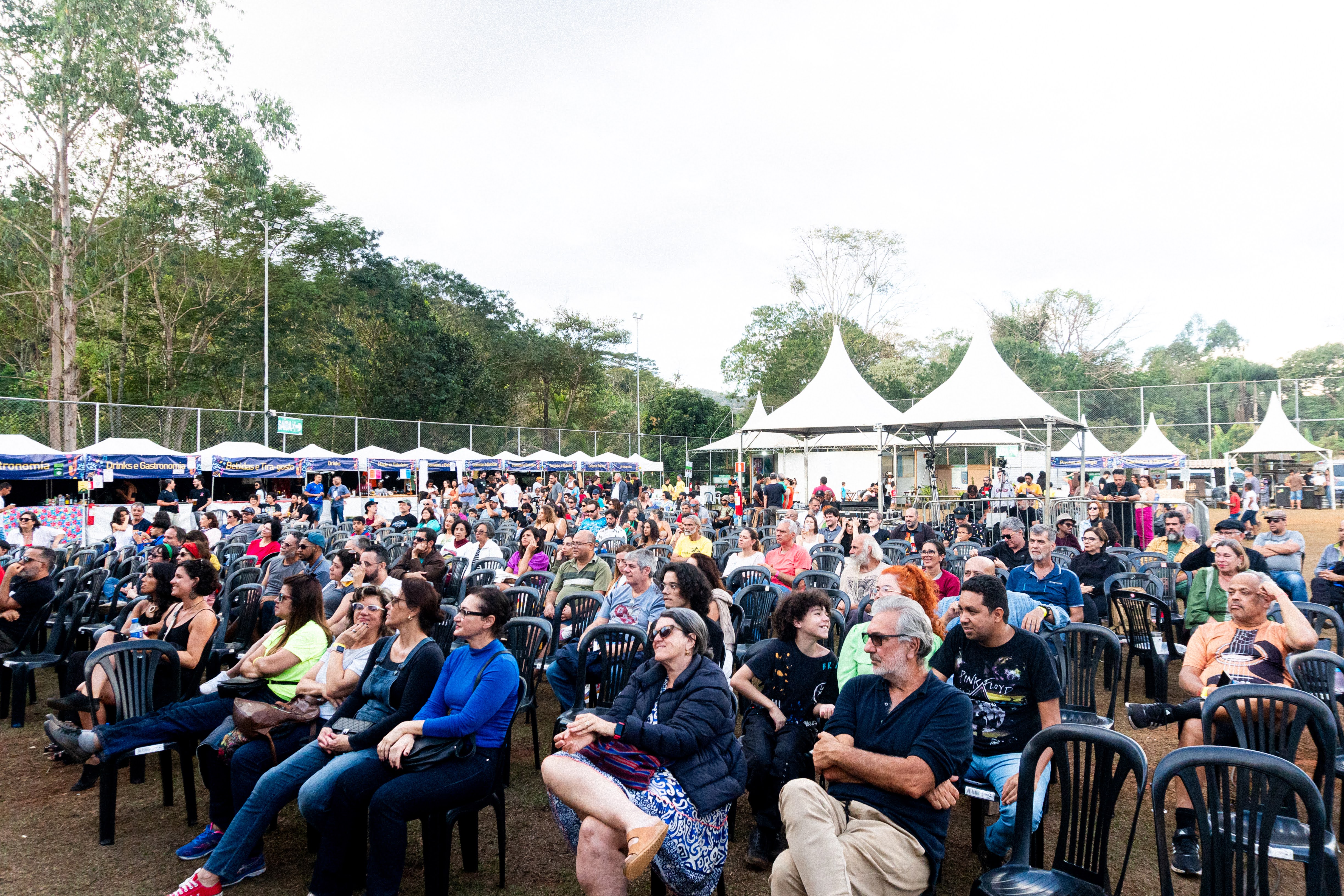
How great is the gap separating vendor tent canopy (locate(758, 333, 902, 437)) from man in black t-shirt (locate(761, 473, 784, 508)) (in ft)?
4.62

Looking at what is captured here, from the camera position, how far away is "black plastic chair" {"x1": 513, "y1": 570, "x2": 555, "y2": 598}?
660 centimetres

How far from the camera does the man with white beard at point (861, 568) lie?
576 centimetres

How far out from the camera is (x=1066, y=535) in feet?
27.9

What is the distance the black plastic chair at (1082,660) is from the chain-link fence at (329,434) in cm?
2019

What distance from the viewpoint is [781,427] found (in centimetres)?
1628

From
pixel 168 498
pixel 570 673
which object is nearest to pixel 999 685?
pixel 570 673

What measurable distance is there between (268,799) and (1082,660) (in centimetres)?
394

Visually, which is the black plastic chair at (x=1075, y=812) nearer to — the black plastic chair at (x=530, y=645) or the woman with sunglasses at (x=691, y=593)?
the woman with sunglasses at (x=691, y=593)

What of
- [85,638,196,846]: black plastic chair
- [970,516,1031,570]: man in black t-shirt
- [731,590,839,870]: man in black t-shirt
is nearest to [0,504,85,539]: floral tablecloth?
[85,638,196,846]: black plastic chair

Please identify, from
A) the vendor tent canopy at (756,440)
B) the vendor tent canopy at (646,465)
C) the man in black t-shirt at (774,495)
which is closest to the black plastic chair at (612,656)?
the vendor tent canopy at (756,440)

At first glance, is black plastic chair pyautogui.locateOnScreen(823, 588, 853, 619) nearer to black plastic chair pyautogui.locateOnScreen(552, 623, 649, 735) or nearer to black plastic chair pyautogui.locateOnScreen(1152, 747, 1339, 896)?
black plastic chair pyautogui.locateOnScreen(552, 623, 649, 735)

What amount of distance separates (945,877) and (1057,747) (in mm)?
1166

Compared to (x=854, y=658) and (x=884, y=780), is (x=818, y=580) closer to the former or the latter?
(x=854, y=658)

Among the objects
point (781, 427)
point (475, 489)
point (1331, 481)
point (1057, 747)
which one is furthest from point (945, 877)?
point (1331, 481)
